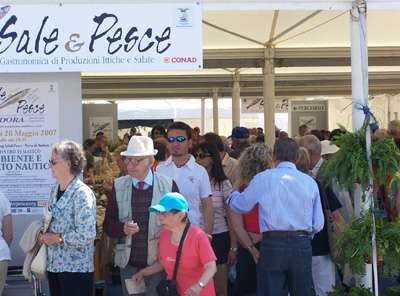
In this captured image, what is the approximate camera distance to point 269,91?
12.3 m

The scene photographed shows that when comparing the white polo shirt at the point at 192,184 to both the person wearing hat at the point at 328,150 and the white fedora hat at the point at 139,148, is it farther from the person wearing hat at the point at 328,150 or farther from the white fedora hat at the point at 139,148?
the person wearing hat at the point at 328,150

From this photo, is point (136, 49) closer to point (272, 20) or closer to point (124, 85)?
point (272, 20)

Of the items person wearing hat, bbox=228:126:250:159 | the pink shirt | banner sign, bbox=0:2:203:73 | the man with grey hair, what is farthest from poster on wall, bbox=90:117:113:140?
the pink shirt

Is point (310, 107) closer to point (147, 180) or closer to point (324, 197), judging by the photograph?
point (324, 197)

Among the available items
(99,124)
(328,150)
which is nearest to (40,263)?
(328,150)

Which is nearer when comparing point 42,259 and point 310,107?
point 42,259

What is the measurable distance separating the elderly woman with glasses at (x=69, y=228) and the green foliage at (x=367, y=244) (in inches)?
78.6

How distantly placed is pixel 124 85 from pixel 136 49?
12268 mm

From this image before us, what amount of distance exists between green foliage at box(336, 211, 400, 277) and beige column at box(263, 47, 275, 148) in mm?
6566

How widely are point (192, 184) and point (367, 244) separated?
1477mm

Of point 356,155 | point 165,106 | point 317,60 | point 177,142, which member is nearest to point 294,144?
point 356,155

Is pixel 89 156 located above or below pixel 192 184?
above

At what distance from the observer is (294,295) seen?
455 centimetres

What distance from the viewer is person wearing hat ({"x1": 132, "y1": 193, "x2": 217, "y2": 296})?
395 cm
